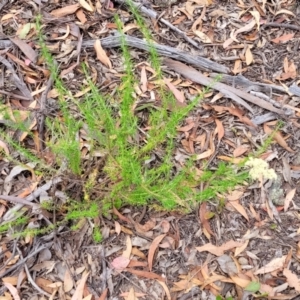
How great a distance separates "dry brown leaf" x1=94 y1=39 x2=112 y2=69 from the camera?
2.19 meters

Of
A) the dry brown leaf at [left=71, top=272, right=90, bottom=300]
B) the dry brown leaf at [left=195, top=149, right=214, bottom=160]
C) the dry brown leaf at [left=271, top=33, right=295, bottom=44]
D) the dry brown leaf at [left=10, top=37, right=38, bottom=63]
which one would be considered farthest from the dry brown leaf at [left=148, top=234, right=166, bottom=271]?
the dry brown leaf at [left=271, top=33, right=295, bottom=44]

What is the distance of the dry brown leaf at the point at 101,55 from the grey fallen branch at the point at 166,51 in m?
0.02

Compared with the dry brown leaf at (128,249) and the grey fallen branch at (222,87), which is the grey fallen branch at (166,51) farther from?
the dry brown leaf at (128,249)

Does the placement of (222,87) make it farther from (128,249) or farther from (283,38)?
(128,249)

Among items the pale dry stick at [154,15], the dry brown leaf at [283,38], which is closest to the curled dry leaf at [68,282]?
the pale dry stick at [154,15]

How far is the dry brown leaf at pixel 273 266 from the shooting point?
6.06 ft

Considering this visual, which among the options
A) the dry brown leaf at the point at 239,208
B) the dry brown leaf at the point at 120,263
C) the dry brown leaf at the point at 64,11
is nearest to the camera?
the dry brown leaf at the point at 120,263

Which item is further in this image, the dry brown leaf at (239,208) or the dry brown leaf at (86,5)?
the dry brown leaf at (86,5)

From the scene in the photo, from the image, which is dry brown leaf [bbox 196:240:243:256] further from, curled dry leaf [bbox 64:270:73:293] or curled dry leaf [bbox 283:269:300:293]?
curled dry leaf [bbox 64:270:73:293]

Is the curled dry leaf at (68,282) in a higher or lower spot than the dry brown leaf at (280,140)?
lower

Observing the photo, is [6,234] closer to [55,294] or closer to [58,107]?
[55,294]

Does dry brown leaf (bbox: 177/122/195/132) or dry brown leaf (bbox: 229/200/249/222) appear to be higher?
dry brown leaf (bbox: 177/122/195/132)

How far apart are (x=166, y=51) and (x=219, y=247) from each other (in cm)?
92

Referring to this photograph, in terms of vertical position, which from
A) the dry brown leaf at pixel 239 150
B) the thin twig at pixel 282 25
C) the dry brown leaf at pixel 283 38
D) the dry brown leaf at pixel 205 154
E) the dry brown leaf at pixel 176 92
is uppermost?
the thin twig at pixel 282 25
